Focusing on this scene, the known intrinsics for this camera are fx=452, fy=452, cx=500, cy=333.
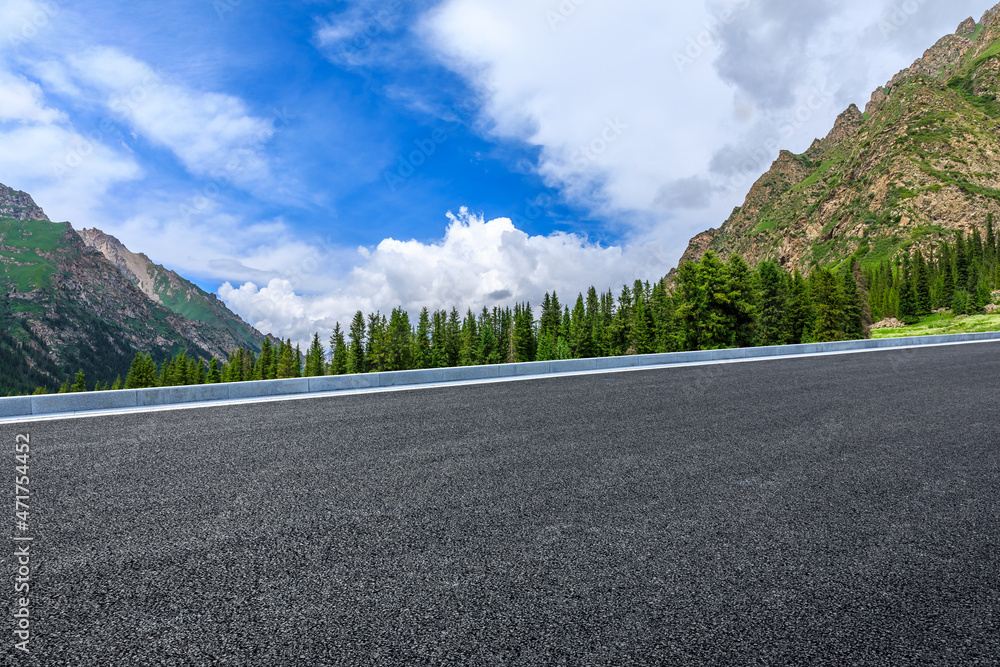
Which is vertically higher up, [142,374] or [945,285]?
[945,285]

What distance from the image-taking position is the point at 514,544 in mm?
3002

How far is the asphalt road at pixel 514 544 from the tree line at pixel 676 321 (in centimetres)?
4548

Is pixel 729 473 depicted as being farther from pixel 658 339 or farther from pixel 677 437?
pixel 658 339

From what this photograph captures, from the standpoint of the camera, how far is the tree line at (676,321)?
159 ft

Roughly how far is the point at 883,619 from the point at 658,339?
72638mm

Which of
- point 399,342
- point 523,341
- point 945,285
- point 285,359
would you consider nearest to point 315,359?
point 285,359

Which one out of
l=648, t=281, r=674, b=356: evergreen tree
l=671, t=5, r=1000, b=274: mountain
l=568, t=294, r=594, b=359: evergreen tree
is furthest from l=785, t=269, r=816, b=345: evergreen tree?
l=671, t=5, r=1000, b=274: mountain

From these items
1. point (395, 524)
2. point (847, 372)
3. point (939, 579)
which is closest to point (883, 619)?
point (939, 579)

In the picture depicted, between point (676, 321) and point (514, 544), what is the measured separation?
5801 cm

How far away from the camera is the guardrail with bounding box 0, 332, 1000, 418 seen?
7.34m

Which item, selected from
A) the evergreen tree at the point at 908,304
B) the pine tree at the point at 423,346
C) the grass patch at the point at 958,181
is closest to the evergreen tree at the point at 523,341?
the pine tree at the point at 423,346

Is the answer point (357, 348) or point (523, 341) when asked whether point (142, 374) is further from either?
point (523, 341)

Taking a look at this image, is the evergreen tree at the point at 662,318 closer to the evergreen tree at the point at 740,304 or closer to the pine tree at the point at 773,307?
the pine tree at the point at 773,307

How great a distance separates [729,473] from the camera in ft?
14.3
